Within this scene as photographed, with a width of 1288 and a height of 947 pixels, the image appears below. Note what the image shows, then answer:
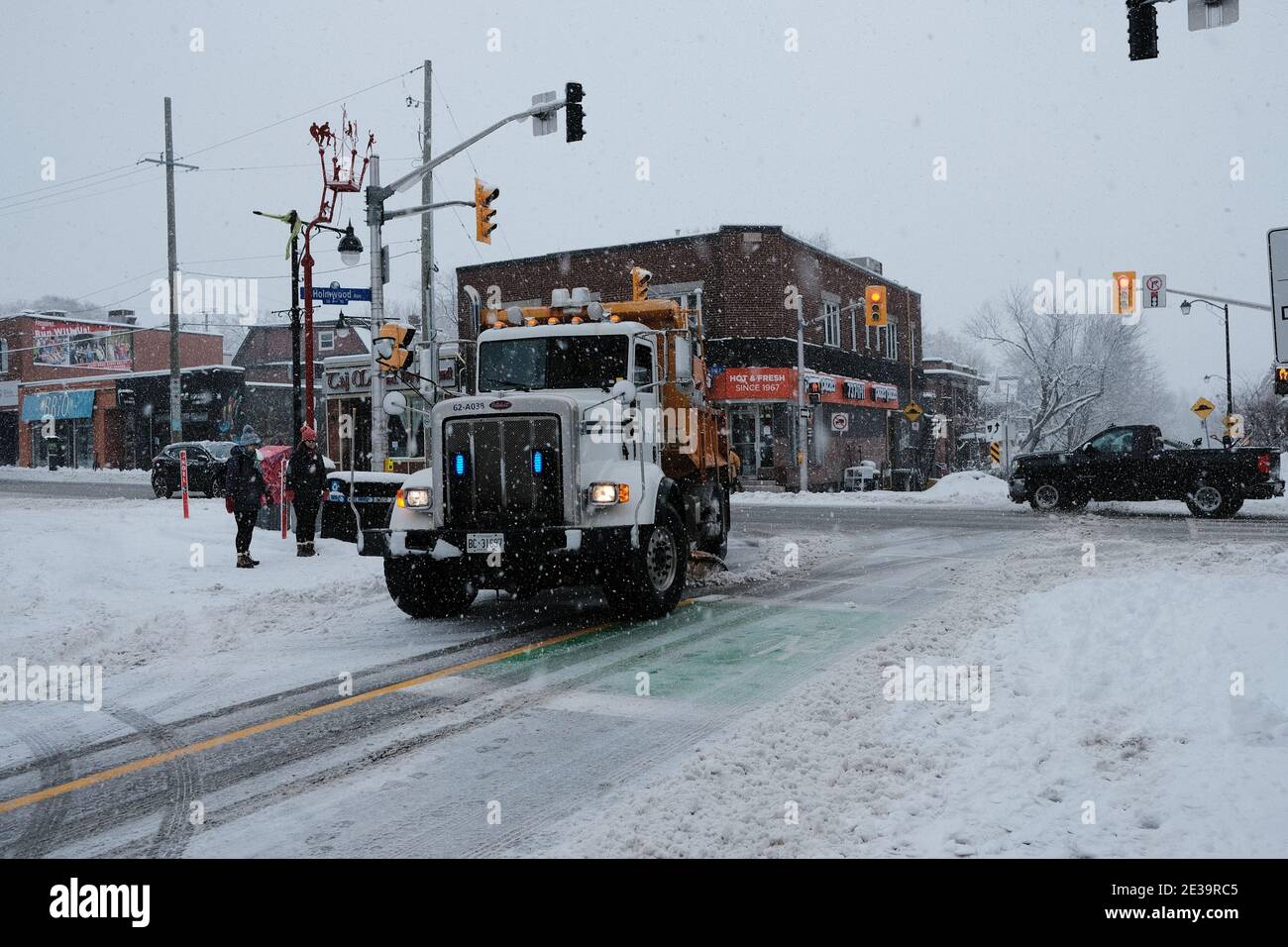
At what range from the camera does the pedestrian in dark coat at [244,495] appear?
42.6ft

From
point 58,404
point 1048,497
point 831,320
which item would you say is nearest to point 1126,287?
point 1048,497

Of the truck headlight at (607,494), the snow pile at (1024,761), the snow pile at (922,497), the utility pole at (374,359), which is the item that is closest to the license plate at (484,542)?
the truck headlight at (607,494)

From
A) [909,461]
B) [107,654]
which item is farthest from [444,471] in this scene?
[909,461]

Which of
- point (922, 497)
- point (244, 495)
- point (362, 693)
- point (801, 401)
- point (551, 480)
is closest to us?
point (362, 693)

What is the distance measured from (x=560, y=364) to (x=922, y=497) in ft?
70.4

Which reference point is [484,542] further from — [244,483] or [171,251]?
[171,251]

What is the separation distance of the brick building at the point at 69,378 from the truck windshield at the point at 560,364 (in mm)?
51444

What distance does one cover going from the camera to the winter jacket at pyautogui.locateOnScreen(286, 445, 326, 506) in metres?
14.1

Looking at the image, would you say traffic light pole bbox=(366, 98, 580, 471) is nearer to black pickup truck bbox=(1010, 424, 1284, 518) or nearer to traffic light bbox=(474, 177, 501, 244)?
traffic light bbox=(474, 177, 501, 244)

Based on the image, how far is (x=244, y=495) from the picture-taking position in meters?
13.0

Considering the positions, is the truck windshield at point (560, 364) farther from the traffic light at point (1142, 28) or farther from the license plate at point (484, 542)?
the traffic light at point (1142, 28)

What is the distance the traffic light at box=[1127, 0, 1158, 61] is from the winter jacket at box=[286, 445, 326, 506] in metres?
13.2
